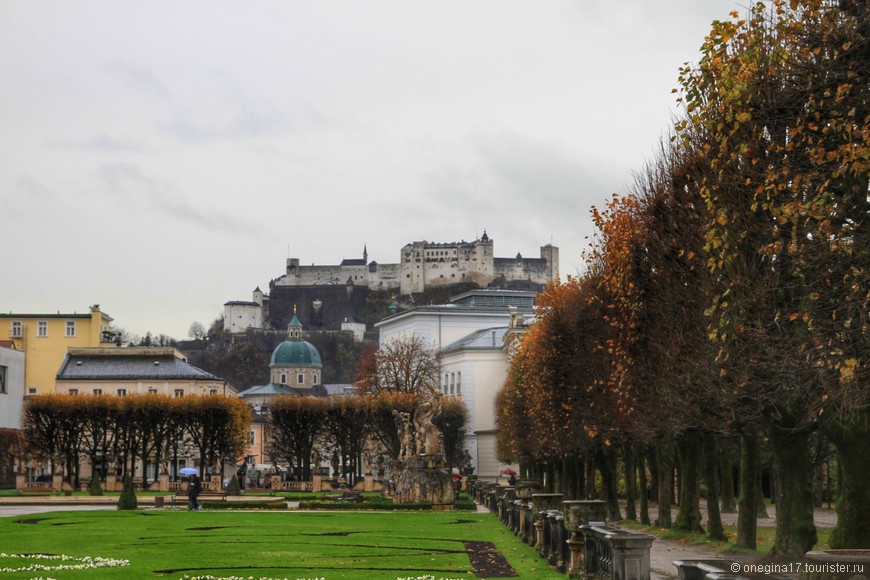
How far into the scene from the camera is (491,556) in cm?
2664

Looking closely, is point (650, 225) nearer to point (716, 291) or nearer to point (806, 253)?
point (716, 291)

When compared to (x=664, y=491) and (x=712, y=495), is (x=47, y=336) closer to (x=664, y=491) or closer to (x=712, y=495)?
(x=664, y=491)

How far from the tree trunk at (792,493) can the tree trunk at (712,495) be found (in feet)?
23.3

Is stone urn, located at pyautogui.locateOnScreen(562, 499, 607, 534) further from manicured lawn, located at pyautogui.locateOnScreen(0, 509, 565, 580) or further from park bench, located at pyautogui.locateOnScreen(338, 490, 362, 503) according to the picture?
park bench, located at pyautogui.locateOnScreen(338, 490, 362, 503)

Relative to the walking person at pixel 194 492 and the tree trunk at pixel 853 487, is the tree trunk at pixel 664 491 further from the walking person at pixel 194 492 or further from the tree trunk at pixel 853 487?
the walking person at pixel 194 492

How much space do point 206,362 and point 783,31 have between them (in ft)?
597

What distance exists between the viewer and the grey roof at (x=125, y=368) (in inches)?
4375

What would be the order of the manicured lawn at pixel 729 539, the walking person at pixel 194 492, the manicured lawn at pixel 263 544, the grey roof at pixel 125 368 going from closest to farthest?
the manicured lawn at pixel 263 544 < the manicured lawn at pixel 729 539 < the walking person at pixel 194 492 < the grey roof at pixel 125 368

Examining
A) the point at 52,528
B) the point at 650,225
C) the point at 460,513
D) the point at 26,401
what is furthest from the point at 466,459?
the point at 650,225

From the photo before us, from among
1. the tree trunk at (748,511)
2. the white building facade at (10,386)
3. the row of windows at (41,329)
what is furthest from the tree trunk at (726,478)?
the row of windows at (41,329)

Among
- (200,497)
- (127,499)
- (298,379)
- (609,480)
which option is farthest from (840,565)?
(298,379)

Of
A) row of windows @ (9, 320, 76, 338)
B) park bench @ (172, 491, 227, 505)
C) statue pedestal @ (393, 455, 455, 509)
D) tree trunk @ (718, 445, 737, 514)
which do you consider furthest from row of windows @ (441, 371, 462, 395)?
tree trunk @ (718, 445, 737, 514)

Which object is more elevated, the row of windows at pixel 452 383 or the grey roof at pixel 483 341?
the grey roof at pixel 483 341

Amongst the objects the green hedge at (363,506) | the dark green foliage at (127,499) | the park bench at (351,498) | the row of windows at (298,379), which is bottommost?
the green hedge at (363,506)
